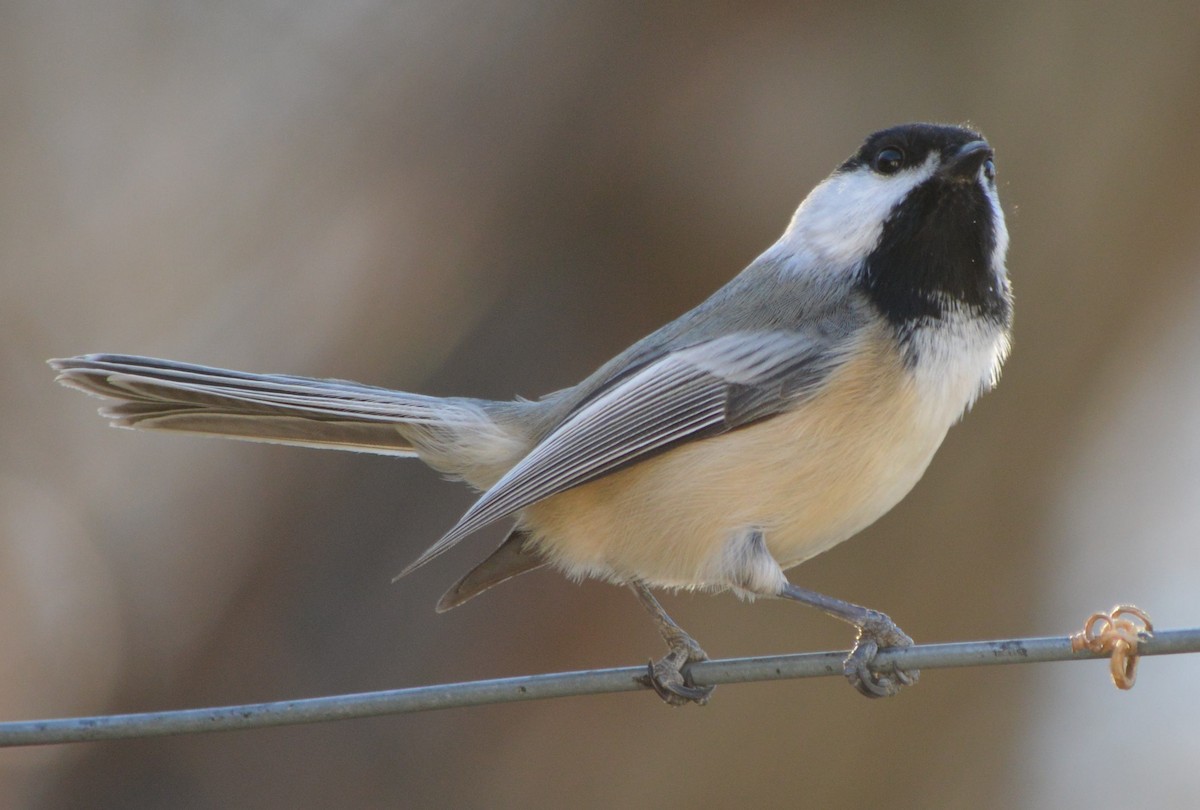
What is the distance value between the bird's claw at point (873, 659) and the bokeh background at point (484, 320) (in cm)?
142

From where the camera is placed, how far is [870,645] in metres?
2.32

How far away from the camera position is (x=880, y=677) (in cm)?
230

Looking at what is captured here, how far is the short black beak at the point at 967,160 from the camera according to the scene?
2564 millimetres

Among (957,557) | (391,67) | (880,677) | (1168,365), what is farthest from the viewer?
(1168,365)

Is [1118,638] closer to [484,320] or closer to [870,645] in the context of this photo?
[870,645]

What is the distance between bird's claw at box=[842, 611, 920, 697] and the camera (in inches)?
88.3

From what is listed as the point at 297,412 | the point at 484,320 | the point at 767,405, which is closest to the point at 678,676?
the point at 767,405

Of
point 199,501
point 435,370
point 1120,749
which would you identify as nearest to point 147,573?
point 199,501

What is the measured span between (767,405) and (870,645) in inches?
21.1

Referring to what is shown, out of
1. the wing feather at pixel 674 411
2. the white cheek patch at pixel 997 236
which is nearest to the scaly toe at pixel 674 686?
the wing feather at pixel 674 411

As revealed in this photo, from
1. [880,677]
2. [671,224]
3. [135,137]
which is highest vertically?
[135,137]

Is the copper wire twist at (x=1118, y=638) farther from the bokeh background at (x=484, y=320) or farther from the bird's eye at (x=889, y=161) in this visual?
the bokeh background at (x=484, y=320)

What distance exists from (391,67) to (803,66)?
1.41 m

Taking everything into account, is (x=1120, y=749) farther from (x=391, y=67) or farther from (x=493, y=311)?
(x=391, y=67)
